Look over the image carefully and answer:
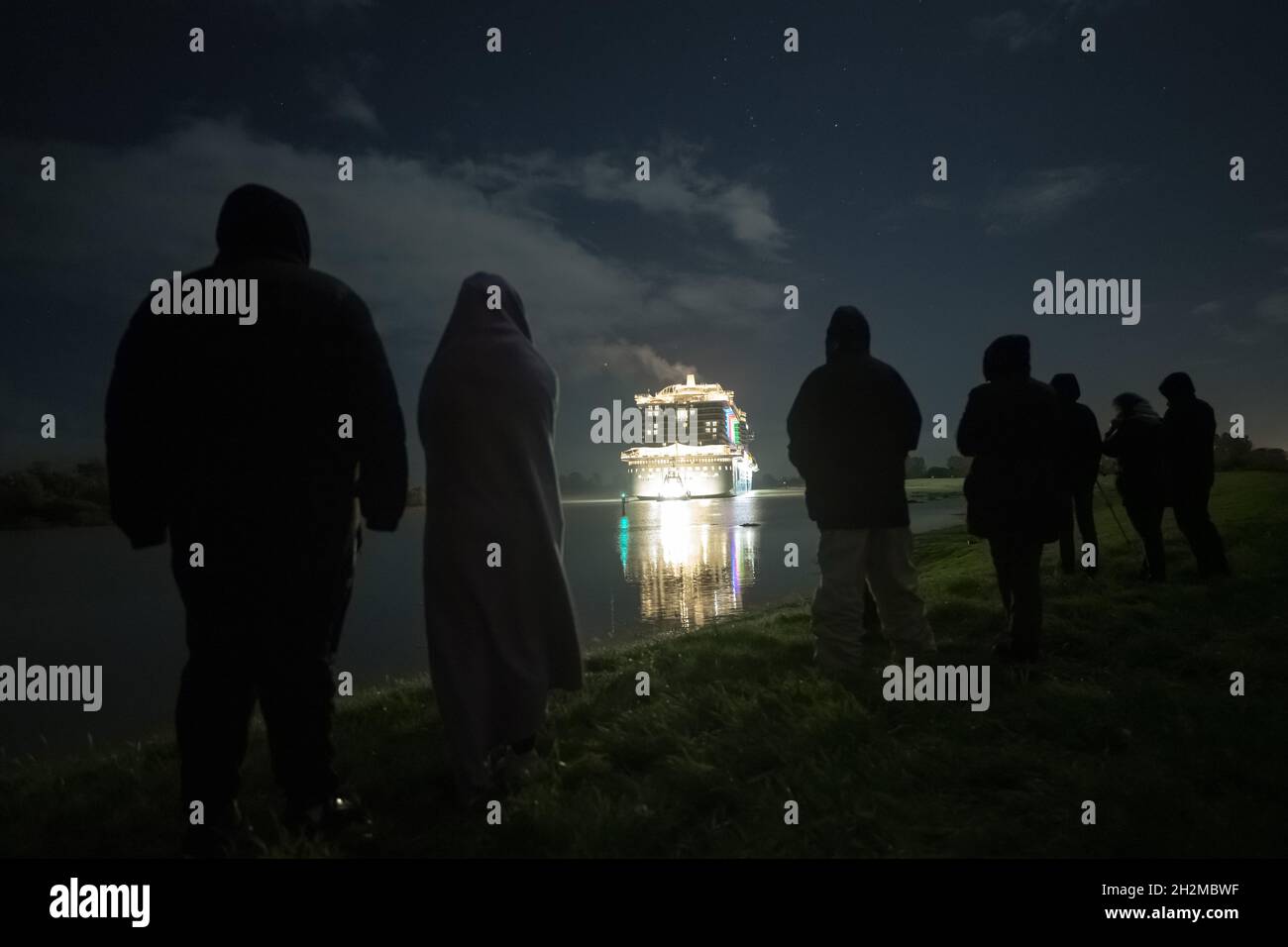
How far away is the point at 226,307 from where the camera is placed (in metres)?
3.10

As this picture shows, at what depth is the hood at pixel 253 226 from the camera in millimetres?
3281

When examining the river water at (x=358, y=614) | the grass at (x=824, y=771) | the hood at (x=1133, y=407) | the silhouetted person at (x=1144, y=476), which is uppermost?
the hood at (x=1133, y=407)

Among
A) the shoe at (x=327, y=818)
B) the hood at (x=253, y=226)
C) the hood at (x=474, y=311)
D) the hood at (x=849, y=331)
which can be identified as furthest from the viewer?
the hood at (x=849, y=331)

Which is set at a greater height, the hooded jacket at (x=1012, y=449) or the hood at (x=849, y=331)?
the hood at (x=849, y=331)

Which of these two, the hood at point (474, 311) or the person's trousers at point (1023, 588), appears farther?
the person's trousers at point (1023, 588)

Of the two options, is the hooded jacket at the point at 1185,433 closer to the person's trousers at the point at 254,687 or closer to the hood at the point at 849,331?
the hood at the point at 849,331

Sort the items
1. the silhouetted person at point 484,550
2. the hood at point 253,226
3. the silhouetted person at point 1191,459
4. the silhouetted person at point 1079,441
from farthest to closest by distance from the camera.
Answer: the silhouetted person at point 1079,441 → the silhouetted person at point 1191,459 → the silhouetted person at point 484,550 → the hood at point 253,226

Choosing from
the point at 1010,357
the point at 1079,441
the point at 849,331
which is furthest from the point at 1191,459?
the point at 849,331

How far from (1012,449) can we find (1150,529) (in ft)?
15.9

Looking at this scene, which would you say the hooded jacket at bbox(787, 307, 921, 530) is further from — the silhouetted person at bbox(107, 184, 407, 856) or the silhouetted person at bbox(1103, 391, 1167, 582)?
the silhouetted person at bbox(1103, 391, 1167, 582)

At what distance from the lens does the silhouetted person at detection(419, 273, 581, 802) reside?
3.64 m

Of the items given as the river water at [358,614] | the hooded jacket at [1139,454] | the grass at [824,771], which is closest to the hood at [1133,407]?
the hooded jacket at [1139,454]

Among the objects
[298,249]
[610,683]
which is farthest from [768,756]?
[298,249]
